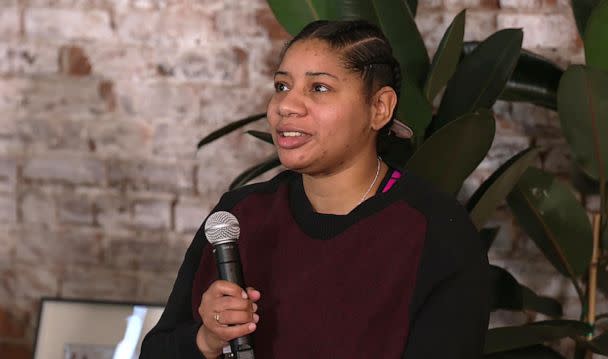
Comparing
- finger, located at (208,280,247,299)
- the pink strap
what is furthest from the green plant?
finger, located at (208,280,247,299)

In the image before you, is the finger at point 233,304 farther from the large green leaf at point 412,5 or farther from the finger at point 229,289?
the large green leaf at point 412,5

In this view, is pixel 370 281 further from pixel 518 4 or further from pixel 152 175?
pixel 152 175

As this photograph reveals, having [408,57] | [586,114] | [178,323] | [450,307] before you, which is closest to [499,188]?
[586,114]

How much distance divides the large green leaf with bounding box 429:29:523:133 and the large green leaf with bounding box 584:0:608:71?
130 millimetres

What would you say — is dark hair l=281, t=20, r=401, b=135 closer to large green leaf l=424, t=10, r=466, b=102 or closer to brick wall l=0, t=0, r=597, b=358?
large green leaf l=424, t=10, r=466, b=102

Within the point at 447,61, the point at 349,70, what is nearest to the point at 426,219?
the point at 349,70

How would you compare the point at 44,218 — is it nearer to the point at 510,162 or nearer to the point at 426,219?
the point at 510,162

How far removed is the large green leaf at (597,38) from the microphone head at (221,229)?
30.2 inches

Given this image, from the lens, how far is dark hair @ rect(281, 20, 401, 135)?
1.27 meters

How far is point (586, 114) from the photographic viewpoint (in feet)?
5.38

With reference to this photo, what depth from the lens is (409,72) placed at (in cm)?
175

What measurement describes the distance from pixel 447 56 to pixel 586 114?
252mm

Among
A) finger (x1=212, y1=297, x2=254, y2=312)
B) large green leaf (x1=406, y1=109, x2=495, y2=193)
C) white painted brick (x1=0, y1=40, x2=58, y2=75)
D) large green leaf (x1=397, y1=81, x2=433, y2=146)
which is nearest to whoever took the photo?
finger (x1=212, y1=297, x2=254, y2=312)

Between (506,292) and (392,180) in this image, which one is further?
→ (506,292)
